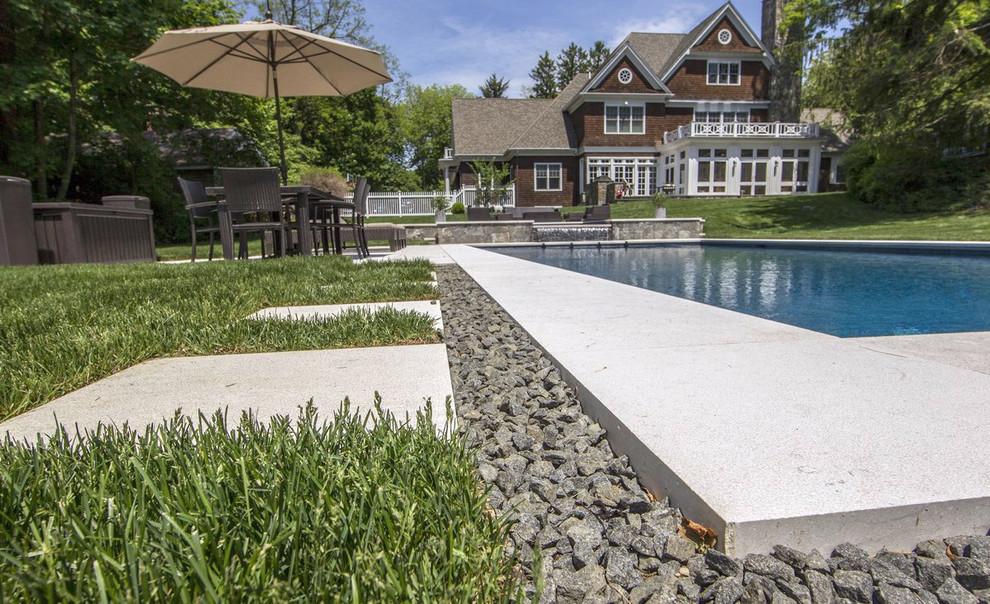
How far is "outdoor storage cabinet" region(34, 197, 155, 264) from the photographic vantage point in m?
6.83

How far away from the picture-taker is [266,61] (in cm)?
720

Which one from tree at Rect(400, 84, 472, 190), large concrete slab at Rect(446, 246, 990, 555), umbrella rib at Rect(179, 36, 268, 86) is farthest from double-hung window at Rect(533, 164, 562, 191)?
large concrete slab at Rect(446, 246, 990, 555)

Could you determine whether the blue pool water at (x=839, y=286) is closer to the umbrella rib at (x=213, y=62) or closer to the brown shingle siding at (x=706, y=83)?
the umbrella rib at (x=213, y=62)

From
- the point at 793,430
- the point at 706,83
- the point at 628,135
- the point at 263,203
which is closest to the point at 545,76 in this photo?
the point at 706,83

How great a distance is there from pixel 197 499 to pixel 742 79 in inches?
1187

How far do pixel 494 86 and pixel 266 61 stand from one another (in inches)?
1715

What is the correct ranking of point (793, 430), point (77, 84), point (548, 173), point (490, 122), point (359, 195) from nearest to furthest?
1. point (793, 430)
2. point (359, 195)
3. point (77, 84)
4. point (548, 173)
5. point (490, 122)

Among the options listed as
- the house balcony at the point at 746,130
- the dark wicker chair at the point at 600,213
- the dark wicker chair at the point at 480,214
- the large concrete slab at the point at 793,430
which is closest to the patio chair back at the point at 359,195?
the large concrete slab at the point at 793,430

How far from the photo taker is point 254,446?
1.13 metres

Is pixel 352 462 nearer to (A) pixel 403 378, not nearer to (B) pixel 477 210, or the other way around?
(A) pixel 403 378

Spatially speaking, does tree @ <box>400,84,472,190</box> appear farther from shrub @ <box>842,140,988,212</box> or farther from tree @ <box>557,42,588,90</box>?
shrub @ <box>842,140,988,212</box>

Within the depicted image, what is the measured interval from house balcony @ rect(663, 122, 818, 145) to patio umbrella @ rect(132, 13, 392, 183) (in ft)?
62.1

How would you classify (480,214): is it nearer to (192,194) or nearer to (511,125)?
(192,194)

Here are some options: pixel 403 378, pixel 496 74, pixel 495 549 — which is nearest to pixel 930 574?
pixel 495 549
